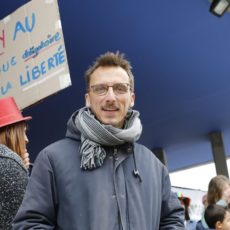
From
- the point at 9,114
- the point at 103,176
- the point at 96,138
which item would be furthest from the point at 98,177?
the point at 9,114

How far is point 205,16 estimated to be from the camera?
6.02 metres

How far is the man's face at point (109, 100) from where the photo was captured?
6.51 feet

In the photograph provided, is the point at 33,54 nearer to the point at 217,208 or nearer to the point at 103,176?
the point at 103,176

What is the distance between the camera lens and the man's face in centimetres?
198

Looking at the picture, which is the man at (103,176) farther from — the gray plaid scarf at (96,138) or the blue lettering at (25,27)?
the blue lettering at (25,27)

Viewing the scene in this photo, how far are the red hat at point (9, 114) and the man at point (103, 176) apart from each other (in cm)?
58

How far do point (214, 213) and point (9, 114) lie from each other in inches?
104

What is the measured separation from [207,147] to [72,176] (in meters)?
11.9

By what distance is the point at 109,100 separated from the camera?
77.7 inches

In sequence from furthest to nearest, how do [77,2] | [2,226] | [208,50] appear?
[208,50] < [77,2] < [2,226]

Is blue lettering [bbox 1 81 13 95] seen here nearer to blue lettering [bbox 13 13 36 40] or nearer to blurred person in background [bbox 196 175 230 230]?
blue lettering [bbox 13 13 36 40]

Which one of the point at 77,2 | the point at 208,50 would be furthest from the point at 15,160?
the point at 208,50

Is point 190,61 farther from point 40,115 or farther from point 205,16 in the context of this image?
point 40,115

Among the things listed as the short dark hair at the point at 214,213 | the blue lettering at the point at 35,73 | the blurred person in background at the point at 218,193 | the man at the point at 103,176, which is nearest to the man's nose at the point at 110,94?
the man at the point at 103,176
